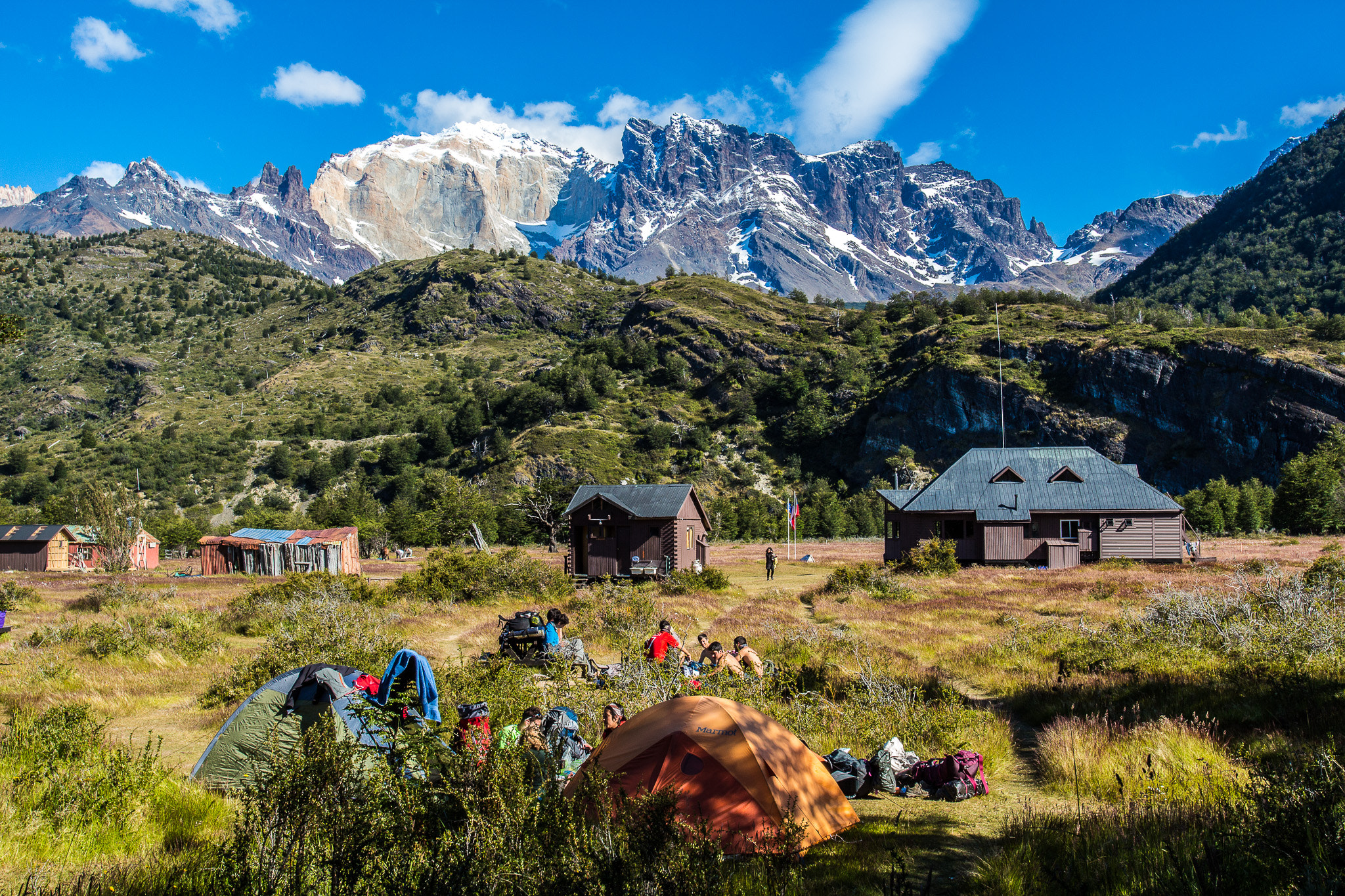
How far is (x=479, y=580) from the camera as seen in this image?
2645 cm

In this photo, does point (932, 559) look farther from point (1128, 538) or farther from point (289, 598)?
point (289, 598)

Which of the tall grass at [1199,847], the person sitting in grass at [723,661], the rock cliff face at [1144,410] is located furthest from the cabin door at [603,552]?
the rock cliff face at [1144,410]

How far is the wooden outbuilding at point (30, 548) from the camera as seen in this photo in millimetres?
50156

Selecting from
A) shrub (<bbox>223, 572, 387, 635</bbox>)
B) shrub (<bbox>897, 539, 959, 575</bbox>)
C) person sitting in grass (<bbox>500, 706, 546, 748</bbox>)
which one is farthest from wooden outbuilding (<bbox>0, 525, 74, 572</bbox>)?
person sitting in grass (<bbox>500, 706, 546, 748</bbox>)

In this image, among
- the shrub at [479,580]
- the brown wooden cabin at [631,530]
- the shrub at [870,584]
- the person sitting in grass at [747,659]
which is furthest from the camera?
the brown wooden cabin at [631,530]

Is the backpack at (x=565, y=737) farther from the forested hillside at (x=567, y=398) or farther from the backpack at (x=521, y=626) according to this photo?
the forested hillside at (x=567, y=398)

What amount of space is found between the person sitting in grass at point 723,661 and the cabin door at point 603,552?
71.1 feet

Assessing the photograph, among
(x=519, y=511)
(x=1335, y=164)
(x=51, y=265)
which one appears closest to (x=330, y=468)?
(x=519, y=511)

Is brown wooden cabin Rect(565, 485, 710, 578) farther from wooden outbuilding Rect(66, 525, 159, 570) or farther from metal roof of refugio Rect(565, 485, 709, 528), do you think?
wooden outbuilding Rect(66, 525, 159, 570)

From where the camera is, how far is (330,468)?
90.4 m

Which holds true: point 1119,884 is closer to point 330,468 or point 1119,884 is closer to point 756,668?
point 756,668

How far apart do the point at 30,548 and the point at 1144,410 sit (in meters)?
110

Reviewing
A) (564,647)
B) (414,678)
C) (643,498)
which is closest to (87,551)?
(643,498)

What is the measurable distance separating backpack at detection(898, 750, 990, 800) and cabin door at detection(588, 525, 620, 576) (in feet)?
89.4
